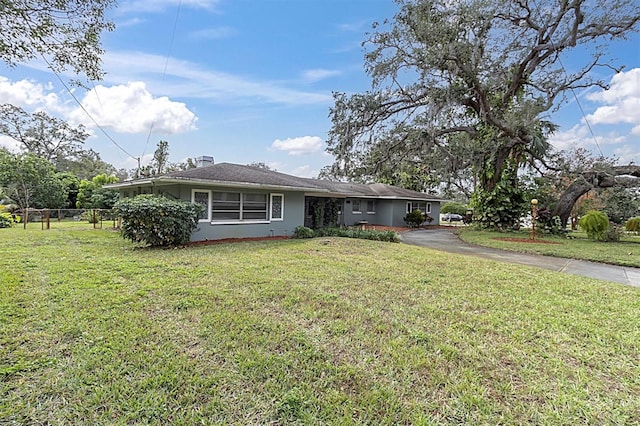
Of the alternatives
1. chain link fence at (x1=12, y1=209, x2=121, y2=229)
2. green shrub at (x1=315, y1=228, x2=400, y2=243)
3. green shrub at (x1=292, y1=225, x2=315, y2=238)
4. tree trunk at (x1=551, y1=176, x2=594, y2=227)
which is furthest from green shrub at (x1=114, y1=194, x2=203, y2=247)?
tree trunk at (x1=551, y1=176, x2=594, y2=227)

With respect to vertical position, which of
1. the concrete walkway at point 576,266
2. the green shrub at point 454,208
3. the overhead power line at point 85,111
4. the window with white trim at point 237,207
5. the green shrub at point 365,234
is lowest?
the concrete walkway at point 576,266

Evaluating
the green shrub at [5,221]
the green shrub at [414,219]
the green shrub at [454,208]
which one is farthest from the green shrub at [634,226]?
the green shrub at [5,221]

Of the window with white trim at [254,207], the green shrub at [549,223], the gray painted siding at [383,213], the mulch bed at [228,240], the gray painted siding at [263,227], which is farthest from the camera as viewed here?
the gray painted siding at [383,213]

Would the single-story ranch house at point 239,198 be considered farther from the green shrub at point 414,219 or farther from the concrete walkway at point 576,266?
the green shrub at point 414,219

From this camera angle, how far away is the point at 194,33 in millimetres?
10984

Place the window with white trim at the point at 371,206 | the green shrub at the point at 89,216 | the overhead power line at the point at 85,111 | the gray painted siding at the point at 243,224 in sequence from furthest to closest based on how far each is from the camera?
the window with white trim at the point at 371,206, the green shrub at the point at 89,216, the gray painted siding at the point at 243,224, the overhead power line at the point at 85,111

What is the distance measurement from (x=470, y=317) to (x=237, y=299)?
3400mm

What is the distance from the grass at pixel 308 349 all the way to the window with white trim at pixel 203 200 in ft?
16.3

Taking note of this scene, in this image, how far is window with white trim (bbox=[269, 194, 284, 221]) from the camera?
44.1 ft

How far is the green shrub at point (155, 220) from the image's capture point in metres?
9.11

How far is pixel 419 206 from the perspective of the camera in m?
25.7

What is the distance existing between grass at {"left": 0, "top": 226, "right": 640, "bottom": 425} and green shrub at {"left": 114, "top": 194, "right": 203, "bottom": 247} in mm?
2863

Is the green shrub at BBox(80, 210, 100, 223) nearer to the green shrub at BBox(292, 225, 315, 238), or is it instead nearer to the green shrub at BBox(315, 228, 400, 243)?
the green shrub at BBox(292, 225, 315, 238)

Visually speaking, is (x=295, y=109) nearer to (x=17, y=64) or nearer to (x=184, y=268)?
(x=184, y=268)
